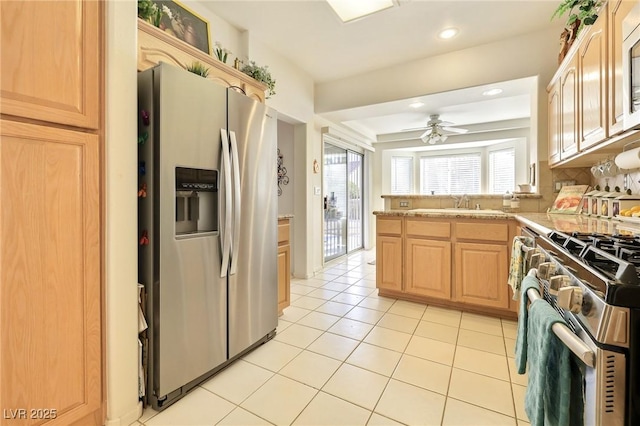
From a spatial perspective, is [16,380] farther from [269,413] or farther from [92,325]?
[269,413]

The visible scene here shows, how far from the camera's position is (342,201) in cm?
537

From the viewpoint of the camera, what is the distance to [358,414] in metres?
1.42

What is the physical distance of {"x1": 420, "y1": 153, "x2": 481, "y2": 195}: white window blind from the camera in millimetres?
6469

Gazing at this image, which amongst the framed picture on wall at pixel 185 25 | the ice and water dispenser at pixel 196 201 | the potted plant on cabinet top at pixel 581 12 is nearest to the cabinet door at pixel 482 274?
the potted plant on cabinet top at pixel 581 12

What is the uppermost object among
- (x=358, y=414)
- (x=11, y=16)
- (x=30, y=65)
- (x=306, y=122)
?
(x=306, y=122)

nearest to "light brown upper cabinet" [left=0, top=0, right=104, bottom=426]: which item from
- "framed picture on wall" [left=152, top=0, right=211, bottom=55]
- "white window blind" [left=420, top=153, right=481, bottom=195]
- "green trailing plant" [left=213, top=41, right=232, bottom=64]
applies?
"framed picture on wall" [left=152, top=0, right=211, bottom=55]

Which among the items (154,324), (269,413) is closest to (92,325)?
(154,324)

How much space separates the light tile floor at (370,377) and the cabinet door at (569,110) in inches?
60.2

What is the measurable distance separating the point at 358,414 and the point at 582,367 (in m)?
1.07

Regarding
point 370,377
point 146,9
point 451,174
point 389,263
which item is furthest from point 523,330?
point 451,174

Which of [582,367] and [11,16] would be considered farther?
[11,16]

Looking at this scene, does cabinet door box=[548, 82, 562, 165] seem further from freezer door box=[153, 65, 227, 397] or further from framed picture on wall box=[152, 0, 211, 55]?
framed picture on wall box=[152, 0, 211, 55]

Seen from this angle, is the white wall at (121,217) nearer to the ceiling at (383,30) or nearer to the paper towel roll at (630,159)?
the ceiling at (383,30)

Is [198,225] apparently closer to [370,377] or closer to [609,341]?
[370,377]
